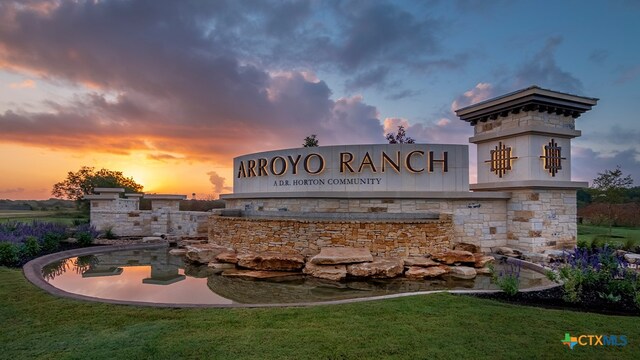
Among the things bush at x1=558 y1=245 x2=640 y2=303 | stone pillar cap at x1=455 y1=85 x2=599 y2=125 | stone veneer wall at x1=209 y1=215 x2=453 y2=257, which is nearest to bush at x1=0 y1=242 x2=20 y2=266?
stone veneer wall at x1=209 y1=215 x2=453 y2=257

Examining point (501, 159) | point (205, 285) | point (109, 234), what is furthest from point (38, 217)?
point (501, 159)

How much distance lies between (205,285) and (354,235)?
15.4 ft

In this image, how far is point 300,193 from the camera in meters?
13.5

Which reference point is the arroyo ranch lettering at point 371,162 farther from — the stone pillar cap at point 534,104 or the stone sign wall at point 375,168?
the stone pillar cap at point 534,104

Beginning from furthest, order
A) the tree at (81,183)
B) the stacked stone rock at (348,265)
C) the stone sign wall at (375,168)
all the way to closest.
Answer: the tree at (81,183) < the stone sign wall at (375,168) < the stacked stone rock at (348,265)

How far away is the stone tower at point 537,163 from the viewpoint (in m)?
12.2

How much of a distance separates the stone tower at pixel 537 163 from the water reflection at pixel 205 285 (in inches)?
116

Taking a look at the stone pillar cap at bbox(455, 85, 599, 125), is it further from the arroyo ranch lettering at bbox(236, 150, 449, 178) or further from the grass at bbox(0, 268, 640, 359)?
the grass at bbox(0, 268, 640, 359)

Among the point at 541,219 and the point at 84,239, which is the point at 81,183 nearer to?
the point at 84,239

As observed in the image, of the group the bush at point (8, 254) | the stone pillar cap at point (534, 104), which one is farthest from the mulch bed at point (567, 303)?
the bush at point (8, 254)

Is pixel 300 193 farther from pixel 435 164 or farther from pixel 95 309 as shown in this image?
pixel 95 309

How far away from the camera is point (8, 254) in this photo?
1006cm

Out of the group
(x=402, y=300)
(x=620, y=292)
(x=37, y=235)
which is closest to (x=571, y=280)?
(x=620, y=292)

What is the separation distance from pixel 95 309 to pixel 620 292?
9662 mm
